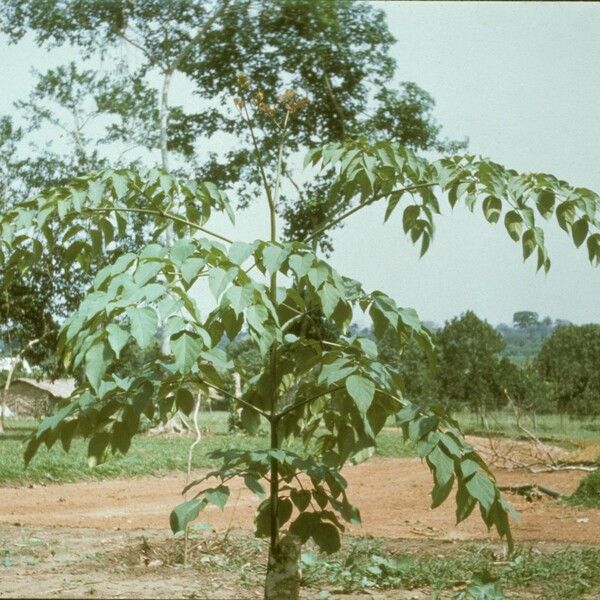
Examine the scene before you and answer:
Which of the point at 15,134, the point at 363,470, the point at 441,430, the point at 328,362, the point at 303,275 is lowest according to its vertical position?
the point at 363,470

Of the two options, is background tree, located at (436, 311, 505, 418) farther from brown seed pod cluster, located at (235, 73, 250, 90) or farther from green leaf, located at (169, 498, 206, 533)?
green leaf, located at (169, 498, 206, 533)

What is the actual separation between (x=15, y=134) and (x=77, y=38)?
210 inches

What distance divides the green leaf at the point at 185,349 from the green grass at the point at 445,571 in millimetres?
2211

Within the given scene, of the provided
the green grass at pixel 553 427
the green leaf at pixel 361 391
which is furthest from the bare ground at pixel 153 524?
the green grass at pixel 553 427

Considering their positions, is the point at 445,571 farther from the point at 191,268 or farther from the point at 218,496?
the point at 191,268

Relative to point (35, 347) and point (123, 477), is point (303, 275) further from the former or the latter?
point (35, 347)

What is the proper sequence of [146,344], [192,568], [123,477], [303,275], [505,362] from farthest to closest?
[505,362] → [123,477] → [192,568] → [303,275] → [146,344]

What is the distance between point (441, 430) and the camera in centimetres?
232

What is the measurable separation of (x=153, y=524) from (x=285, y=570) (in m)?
4.79

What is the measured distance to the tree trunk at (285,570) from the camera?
257 cm

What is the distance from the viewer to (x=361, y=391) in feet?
6.98

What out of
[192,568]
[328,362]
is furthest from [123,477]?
[328,362]

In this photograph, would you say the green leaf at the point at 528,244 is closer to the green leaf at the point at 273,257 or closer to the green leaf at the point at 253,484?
the green leaf at the point at 273,257

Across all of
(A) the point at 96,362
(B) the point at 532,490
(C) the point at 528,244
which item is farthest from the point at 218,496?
→ (B) the point at 532,490
